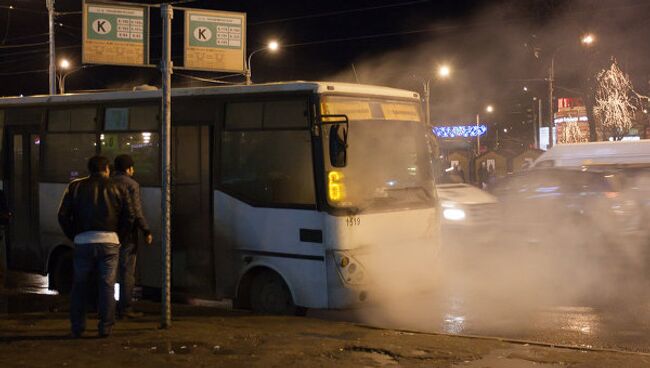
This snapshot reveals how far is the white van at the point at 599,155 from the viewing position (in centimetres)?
1939

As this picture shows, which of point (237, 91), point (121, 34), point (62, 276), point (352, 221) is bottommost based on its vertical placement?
point (62, 276)

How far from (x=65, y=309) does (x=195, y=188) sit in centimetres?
210

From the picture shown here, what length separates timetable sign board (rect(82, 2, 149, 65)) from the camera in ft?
24.7

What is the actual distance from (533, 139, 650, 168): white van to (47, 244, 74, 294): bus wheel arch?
13.6m

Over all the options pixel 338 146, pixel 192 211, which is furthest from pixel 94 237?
pixel 338 146

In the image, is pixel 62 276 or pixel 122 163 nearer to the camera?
pixel 122 163

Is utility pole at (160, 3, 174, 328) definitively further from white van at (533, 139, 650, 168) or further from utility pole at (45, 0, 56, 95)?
utility pole at (45, 0, 56, 95)

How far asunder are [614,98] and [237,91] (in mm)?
33165

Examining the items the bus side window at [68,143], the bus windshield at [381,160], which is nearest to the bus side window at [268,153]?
the bus windshield at [381,160]

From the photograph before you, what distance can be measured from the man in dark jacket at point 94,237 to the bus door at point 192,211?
1.92 metres

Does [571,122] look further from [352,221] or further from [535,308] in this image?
[352,221]

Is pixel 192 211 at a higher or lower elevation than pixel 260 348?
higher

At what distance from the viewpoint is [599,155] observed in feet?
65.8

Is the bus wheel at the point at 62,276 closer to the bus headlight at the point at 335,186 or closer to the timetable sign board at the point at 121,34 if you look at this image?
the timetable sign board at the point at 121,34
